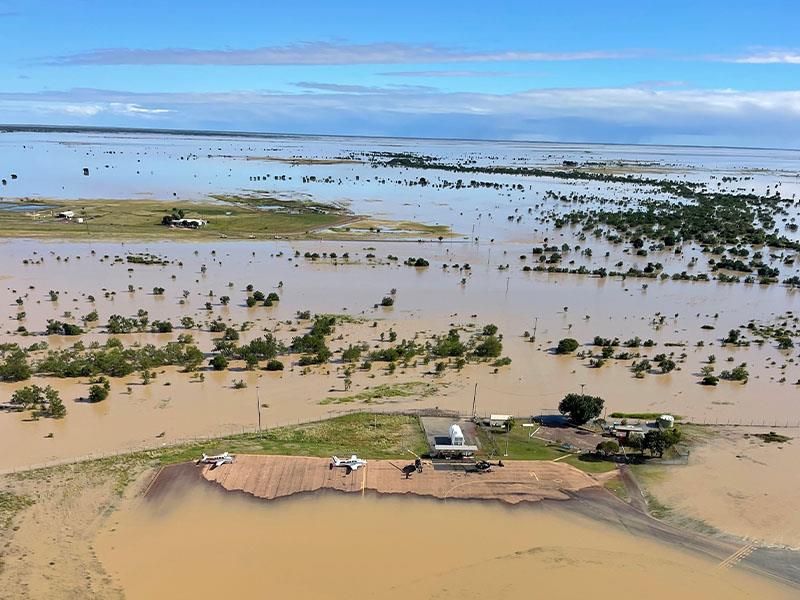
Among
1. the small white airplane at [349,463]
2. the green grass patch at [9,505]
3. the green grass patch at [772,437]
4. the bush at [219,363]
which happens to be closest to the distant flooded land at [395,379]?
the green grass patch at [9,505]

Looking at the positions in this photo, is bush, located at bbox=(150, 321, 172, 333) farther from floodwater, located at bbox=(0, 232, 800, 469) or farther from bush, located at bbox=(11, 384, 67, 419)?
bush, located at bbox=(11, 384, 67, 419)

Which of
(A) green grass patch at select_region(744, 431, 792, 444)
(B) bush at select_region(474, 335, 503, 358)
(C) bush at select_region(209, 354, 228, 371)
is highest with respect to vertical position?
(B) bush at select_region(474, 335, 503, 358)

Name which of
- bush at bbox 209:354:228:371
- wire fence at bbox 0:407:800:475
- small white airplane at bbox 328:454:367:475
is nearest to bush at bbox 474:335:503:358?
wire fence at bbox 0:407:800:475

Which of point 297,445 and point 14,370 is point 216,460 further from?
point 14,370

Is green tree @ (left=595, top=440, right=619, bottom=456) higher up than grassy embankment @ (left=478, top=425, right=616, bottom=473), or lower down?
higher up

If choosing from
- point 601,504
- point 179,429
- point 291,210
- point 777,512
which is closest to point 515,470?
point 601,504

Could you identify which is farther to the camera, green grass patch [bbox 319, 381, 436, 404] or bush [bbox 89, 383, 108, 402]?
green grass patch [bbox 319, 381, 436, 404]

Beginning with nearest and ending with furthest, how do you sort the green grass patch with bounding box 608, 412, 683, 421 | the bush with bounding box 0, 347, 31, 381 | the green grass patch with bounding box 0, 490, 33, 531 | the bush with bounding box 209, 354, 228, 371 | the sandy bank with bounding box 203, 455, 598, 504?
the green grass patch with bounding box 0, 490, 33, 531
the sandy bank with bounding box 203, 455, 598, 504
the green grass patch with bounding box 608, 412, 683, 421
the bush with bounding box 0, 347, 31, 381
the bush with bounding box 209, 354, 228, 371
